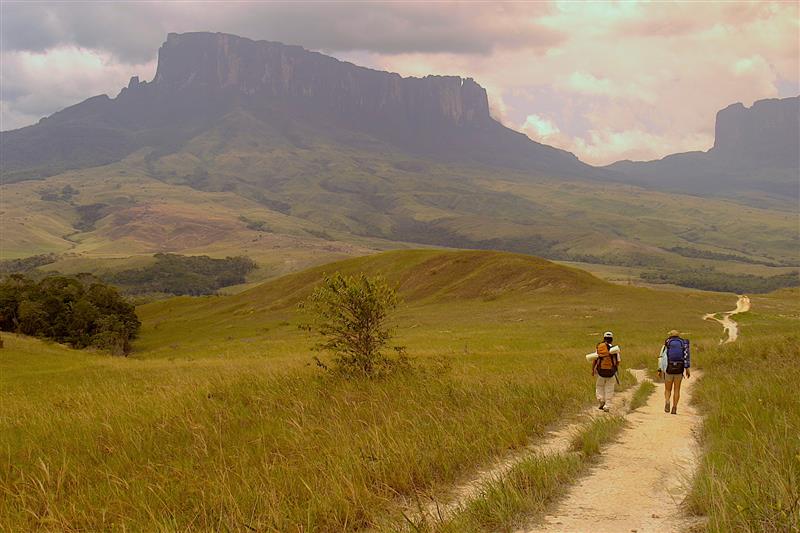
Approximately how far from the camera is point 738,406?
11.8 metres

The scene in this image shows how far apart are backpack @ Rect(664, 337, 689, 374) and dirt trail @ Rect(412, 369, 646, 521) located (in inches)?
106

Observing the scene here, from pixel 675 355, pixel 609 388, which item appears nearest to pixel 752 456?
pixel 609 388

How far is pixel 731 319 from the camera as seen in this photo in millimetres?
51406

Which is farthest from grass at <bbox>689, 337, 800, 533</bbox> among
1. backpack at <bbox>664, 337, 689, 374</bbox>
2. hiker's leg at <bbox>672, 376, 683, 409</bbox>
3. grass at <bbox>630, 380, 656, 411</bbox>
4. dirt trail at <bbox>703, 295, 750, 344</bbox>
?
dirt trail at <bbox>703, 295, 750, 344</bbox>

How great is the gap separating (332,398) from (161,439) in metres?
3.70

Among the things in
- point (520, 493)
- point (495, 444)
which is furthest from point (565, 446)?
point (520, 493)

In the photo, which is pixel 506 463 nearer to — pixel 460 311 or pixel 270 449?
pixel 270 449

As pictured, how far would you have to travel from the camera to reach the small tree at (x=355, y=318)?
17.2m

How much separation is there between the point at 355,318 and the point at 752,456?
1191 cm

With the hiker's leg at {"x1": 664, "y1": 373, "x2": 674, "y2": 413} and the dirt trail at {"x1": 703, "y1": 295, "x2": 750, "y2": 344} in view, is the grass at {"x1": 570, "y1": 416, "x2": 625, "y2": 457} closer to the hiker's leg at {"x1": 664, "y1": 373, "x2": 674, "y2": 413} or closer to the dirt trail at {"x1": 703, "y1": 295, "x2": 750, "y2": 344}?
the hiker's leg at {"x1": 664, "y1": 373, "x2": 674, "y2": 413}

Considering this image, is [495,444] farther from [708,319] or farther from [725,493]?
[708,319]

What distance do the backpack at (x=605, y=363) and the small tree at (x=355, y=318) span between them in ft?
18.9

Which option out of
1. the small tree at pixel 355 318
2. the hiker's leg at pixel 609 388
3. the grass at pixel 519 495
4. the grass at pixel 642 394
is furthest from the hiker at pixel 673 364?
the grass at pixel 519 495

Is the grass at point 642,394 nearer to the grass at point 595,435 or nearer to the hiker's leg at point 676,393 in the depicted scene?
the hiker's leg at point 676,393
